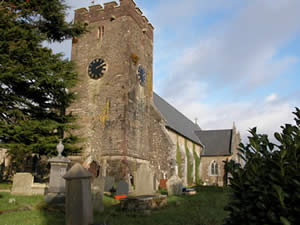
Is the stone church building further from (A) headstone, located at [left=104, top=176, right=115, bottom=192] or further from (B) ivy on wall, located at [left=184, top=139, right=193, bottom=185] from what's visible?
(B) ivy on wall, located at [left=184, top=139, right=193, bottom=185]

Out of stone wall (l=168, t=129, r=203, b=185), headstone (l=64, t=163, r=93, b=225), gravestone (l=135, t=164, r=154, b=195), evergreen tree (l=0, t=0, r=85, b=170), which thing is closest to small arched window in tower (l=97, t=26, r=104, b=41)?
evergreen tree (l=0, t=0, r=85, b=170)

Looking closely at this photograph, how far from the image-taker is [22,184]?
12266 mm

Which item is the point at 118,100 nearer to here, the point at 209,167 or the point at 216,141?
the point at 209,167

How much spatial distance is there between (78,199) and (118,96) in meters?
13.9

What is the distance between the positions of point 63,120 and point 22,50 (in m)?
4.79

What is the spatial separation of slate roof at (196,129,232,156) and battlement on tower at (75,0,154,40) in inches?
702

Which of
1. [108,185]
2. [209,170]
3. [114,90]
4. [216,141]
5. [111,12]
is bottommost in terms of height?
[108,185]

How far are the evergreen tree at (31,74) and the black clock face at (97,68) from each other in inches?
194

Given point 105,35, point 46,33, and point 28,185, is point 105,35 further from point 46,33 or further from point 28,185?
point 28,185

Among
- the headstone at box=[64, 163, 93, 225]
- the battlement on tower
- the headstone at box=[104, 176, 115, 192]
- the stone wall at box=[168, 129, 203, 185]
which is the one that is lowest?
the headstone at box=[104, 176, 115, 192]

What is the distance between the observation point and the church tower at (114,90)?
18328 millimetres

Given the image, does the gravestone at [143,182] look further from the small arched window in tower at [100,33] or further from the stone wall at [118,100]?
the small arched window in tower at [100,33]

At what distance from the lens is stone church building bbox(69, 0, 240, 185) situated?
18359 millimetres

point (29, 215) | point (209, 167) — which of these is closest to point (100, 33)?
point (29, 215)
